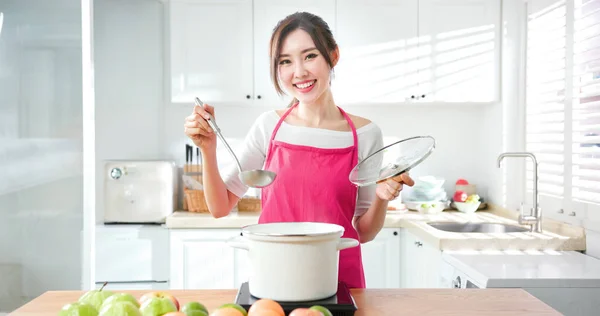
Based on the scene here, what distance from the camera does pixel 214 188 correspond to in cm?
→ 166

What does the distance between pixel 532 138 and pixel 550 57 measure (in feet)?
1.54

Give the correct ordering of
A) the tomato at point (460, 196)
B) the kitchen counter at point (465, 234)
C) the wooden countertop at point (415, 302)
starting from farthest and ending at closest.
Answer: the tomato at point (460, 196), the kitchen counter at point (465, 234), the wooden countertop at point (415, 302)

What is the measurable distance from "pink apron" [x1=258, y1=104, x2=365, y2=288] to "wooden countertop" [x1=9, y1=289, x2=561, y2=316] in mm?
269

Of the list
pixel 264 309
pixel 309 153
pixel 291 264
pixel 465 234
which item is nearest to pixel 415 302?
pixel 291 264

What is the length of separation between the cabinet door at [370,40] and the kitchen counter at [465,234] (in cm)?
80

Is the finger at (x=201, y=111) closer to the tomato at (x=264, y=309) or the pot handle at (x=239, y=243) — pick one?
the pot handle at (x=239, y=243)

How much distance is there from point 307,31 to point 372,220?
562 millimetres

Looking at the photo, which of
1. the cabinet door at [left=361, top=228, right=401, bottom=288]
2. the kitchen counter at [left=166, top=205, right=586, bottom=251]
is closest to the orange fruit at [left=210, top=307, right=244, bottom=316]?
the kitchen counter at [left=166, top=205, right=586, bottom=251]

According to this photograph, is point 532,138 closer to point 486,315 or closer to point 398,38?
point 398,38

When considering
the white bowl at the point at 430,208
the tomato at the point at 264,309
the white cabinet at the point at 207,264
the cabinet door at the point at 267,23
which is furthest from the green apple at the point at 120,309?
the white bowl at the point at 430,208

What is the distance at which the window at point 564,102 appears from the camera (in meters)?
2.60

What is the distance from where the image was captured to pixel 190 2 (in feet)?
11.7

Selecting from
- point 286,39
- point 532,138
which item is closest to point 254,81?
point 532,138

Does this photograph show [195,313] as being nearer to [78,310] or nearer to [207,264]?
[78,310]
